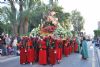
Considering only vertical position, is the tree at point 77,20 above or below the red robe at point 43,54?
above

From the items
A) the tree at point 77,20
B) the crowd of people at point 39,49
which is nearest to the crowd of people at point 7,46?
the crowd of people at point 39,49

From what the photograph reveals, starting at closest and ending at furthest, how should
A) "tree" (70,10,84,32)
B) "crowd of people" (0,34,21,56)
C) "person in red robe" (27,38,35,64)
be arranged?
"person in red robe" (27,38,35,64) < "crowd of people" (0,34,21,56) < "tree" (70,10,84,32)

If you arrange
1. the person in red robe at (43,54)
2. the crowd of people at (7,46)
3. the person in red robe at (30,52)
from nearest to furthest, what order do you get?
the person in red robe at (43,54) → the person in red robe at (30,52) → the crowd of people at (7,46)

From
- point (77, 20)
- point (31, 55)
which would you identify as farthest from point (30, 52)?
point (77, 20)

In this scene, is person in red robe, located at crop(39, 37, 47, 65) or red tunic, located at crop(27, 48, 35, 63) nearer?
person in red robe, located at crop(39, 37, 47, 65)

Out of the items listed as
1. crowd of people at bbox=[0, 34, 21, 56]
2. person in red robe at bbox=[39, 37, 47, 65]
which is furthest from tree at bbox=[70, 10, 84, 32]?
person in red robe at bbox=[39, 37, 47, 65]

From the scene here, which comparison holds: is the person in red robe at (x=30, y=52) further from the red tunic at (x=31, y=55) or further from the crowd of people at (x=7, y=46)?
the crowd of people at (x=7, y=46)

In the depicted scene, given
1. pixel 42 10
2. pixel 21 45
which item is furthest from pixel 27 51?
pixel 42 10

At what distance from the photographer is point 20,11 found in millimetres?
45969

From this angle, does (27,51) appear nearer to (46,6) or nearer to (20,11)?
(20,11)

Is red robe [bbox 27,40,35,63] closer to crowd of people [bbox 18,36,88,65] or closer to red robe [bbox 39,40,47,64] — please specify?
crowd of people [bbox 18,36,88,65]

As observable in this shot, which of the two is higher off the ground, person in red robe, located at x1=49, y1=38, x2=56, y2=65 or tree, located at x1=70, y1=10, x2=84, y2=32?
tree, located at x1=70, y1=10, x2=84, y2=32

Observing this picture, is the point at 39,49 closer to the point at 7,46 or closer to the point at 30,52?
the point at 30,52

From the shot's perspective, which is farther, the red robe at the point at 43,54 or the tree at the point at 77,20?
the tree at the point at 77,20
